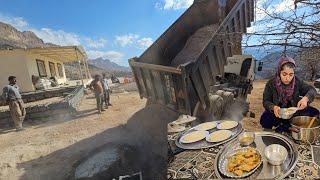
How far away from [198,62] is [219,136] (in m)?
2.49

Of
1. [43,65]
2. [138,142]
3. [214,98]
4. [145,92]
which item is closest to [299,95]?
[214,98]

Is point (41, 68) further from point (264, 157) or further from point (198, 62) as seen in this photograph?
point (264, 157)

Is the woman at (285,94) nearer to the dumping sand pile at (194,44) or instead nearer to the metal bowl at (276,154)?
the metal bowl at (276,154)

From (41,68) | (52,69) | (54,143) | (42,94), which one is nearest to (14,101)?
(54,143)

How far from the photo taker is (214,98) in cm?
593

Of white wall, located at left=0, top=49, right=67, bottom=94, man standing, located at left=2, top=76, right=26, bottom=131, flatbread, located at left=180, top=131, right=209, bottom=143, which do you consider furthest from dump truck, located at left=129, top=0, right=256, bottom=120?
white wall, located at left=0, top=49, right=67, bottom=94

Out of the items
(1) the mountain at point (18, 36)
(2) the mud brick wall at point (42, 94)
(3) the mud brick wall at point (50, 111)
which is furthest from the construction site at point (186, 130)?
(1) the mountain at point (18, 36)

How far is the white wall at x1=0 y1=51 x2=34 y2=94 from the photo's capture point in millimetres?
15773

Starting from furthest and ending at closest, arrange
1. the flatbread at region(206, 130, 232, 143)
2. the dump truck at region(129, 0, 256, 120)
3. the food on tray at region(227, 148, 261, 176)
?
the dump truck at region(129, 0, 256, 120) → the flatbread at region(206, 130, 232, 143) → the food on tray at region(227, 148, 261, 176)

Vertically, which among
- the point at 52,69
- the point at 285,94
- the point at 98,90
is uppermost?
the point at 52,69

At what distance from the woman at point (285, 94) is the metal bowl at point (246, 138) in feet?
2.24

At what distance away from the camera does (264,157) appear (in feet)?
7.78

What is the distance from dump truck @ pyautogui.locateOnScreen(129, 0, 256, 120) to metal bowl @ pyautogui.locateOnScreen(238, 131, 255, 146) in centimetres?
220

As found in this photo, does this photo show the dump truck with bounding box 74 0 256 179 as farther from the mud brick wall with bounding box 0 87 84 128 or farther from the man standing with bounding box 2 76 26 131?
the man standing with bounding box 2 76 26 131
